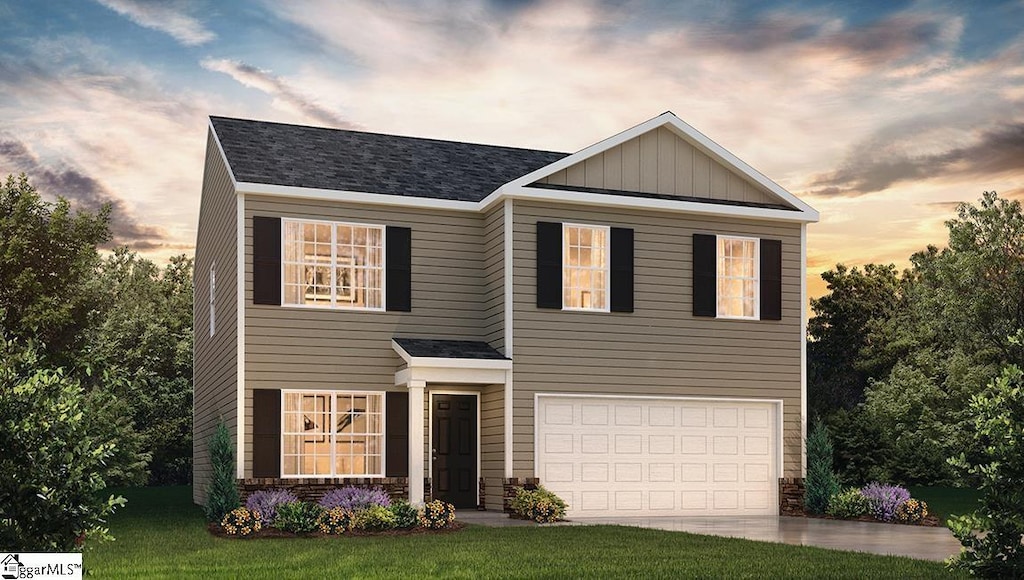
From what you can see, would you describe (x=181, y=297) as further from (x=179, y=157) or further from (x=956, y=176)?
(x=956, y=176)

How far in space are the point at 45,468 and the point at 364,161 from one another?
14640 millimetres

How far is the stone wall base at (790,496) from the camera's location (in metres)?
21.5

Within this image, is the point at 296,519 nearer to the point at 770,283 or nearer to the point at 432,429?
the point at 432,429

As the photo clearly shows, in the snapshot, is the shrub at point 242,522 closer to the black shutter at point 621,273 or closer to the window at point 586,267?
the window at point 586,267

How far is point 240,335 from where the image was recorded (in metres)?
19.4

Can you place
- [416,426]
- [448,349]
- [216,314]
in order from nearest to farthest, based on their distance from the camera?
[416,426] < [448,349] < [216,314]

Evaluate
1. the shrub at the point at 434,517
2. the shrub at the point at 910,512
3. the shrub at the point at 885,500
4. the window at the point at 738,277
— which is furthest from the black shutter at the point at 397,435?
the shrub at the point at 910,512

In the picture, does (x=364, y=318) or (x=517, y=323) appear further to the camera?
(x=364, y=318)

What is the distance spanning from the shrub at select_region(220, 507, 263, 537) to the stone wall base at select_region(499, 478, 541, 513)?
4578 mm

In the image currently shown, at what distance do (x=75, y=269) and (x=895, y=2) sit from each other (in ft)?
69.0

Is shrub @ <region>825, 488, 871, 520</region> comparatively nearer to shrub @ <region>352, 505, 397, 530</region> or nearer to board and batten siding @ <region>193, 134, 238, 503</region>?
shrub @ <region>352, 505, 397, 530</region>

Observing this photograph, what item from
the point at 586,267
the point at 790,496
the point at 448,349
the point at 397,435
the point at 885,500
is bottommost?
the point at 790,496

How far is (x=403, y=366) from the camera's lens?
20.1m

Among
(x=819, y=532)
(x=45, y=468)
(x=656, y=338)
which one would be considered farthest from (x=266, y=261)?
(x=45, y=468)
